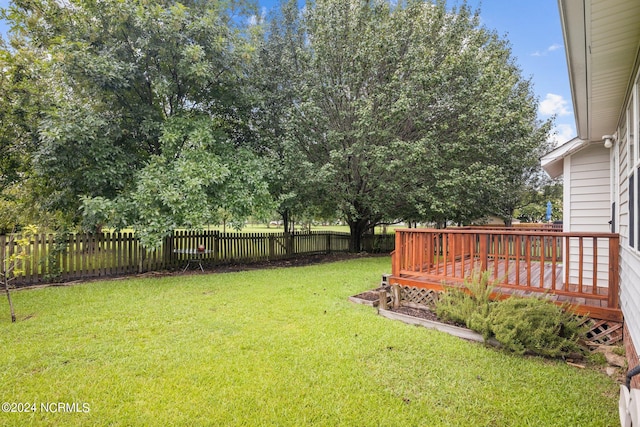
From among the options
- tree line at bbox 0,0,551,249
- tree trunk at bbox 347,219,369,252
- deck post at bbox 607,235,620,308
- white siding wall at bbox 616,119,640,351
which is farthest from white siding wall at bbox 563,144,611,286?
tree trunk at bbox 347,219,369,252

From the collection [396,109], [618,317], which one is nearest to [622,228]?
[618,317]

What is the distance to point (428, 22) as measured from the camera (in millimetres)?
10828

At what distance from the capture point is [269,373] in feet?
9.80

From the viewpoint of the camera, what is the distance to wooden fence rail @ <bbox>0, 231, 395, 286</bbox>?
699 centimetres

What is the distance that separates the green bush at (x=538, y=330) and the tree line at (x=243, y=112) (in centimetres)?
622

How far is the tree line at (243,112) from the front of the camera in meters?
7.34

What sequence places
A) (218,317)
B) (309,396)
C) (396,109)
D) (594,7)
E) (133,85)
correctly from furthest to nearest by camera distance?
(396,109) → (133,85) → (218,317) → (309,396) → (594,7)

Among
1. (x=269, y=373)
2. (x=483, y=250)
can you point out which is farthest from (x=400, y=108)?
(x=269, y=373)

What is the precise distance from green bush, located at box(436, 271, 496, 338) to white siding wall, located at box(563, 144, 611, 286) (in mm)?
2202

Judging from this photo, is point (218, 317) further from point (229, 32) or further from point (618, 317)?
point (229, 32)

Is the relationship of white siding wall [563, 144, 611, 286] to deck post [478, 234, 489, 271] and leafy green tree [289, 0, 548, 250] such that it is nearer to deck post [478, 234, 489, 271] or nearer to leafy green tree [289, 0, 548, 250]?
deck post [478, 234, 489, 271]

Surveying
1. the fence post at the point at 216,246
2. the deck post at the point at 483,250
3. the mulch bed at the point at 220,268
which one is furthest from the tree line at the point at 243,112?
the deck post at the point at 483,250

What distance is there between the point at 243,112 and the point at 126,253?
17.8 ft

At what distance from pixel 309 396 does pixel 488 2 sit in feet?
47.0
